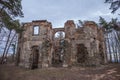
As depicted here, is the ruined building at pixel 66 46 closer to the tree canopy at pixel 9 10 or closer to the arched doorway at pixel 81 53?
the arched doorway at pixel 81 53

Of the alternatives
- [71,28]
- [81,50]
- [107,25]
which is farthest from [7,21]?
[107,25]

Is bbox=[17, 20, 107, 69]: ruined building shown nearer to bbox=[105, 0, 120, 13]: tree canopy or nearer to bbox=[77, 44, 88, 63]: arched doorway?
bbox=[77, 44, 88, 63]: arched doorway

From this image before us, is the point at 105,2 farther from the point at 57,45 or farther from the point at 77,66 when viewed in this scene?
the point at 57,45

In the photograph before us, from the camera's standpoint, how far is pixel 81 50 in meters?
24.8

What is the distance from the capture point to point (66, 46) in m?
23.2

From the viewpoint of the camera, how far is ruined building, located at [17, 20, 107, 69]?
22.7 m

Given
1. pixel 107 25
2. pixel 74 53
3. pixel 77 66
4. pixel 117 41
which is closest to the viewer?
pixel 77 66

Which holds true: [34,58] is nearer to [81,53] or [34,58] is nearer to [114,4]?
[81,53]

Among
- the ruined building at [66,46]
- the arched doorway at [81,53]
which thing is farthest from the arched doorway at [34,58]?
the arched doorway at [81,53]

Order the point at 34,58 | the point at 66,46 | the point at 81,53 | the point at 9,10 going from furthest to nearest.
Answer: the point at 34,58, the point at 81,53, the point at 66,46, the point at 9,10

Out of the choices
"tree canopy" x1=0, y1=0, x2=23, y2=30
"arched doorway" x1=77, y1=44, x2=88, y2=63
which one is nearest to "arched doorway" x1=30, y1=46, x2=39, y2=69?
"arched doorway" x1=77, y1=44, x2=88, y2=63

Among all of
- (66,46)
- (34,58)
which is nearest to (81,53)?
(66,46)

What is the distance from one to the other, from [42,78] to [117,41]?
24.0 meters

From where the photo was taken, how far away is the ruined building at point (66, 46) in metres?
22.7
